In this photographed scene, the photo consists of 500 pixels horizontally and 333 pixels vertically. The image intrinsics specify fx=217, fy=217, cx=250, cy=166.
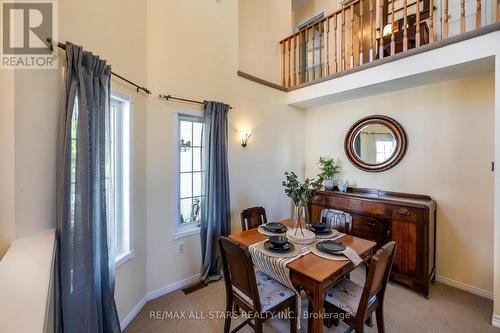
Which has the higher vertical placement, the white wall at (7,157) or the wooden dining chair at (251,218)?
the white wall at (7,157)

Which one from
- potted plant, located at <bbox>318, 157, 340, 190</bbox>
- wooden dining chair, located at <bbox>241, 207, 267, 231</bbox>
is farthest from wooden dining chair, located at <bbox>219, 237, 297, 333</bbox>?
potted plant, located at <bbox>318, 157, 340, 190</bbox>

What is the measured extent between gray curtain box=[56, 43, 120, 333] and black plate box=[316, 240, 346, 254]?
174 centimetres

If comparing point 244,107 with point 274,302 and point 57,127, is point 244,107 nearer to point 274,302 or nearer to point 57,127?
point 57,127

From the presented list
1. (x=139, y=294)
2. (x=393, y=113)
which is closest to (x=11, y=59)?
(x=139, y=294)

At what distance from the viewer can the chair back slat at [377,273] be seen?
1.43 meters

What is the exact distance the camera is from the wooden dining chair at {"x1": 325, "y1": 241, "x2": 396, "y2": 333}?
4.83 ft

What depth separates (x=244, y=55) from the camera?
380cm

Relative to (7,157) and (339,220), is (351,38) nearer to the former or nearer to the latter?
(339,220)

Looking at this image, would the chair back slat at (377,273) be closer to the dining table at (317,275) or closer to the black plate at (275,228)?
the dining table at (317,275)

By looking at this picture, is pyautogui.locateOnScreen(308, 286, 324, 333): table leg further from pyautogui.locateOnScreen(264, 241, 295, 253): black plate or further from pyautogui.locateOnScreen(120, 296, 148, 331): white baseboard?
pyautogui.locateOnScreen(120, 296, 148, 331): white baseboard

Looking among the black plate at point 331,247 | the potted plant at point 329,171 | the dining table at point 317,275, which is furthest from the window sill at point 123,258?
the potted plant at point 329,171

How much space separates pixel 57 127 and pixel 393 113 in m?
3.86

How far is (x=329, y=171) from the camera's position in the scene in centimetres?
367

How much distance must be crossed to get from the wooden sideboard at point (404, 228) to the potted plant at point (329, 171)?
50 cm
